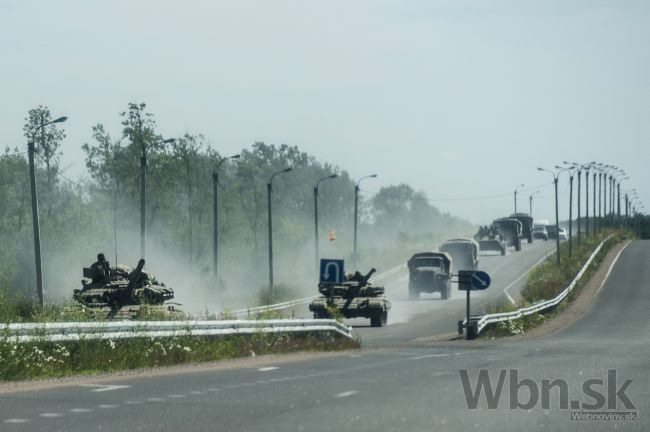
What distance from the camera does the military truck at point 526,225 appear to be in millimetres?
119412

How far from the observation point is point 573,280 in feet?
233

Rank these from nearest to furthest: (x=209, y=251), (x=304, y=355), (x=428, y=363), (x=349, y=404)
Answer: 1. (x=349, y=404)
2. (x=428, y=363)
3. (x=304, y=355)
4. (x=209, y=251)

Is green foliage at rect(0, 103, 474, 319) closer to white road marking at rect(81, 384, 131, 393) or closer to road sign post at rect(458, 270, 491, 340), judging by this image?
road sign post at rect(458, 270, 491, 340)

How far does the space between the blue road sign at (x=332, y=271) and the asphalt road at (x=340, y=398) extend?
6110mm

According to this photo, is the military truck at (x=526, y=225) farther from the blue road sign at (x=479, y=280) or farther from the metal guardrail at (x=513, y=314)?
the blue road sign at (x=479, y=280)

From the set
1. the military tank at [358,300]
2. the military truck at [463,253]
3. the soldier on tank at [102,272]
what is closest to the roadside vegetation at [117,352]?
the soldier on tank at [102,272]

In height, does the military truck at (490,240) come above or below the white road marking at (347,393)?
below

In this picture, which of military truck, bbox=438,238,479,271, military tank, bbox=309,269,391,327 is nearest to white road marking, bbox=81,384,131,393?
military tank, bbox=309,269,391,327

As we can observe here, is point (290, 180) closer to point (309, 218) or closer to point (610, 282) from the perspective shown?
point (309, 218)

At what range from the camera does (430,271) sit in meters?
69.2

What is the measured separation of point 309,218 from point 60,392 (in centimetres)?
17117

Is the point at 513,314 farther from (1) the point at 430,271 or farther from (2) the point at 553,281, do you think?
(2) the point at 553,281

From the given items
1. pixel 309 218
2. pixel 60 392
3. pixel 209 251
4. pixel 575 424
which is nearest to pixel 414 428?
pixel 575 424

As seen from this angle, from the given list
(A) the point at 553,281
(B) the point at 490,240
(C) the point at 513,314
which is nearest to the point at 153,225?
(B) the point at 490,240
